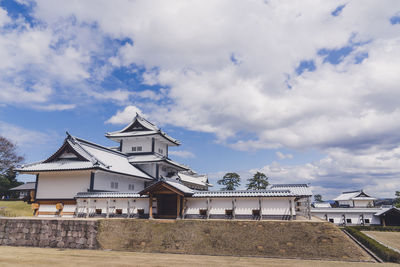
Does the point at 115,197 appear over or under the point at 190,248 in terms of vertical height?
over

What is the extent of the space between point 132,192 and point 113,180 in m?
2.99

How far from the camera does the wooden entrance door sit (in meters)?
28.3

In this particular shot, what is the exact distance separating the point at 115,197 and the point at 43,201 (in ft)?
33.6

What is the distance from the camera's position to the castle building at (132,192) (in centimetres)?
2605

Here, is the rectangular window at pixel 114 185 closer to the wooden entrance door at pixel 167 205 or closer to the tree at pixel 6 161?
the wooden entrance door at pixel 167 205

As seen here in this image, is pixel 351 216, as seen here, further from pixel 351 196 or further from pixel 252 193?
pixel 252 193

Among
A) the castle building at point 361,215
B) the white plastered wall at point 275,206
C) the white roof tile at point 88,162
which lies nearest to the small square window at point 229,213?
the white plastered wall at point 275,206

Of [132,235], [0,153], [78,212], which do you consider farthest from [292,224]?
[0,153]

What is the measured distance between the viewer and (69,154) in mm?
34594

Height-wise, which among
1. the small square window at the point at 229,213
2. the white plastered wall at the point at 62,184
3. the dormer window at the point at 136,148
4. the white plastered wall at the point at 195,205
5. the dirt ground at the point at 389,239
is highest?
the dormer window at the point at 136,148

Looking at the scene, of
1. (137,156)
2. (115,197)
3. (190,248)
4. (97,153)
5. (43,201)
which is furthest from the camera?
(137,156)

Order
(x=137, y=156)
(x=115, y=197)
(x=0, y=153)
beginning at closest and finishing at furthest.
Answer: (x=115, y=197), (x=137, y=156), (x=0, y=153)

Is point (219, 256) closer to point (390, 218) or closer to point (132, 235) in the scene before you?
point (132, 235)

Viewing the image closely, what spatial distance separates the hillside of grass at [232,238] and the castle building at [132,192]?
2.68 m
